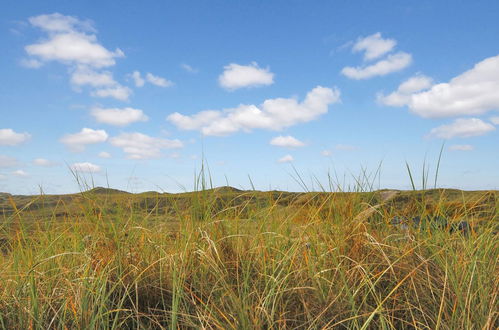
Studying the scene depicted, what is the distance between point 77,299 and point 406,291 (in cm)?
Result: 159

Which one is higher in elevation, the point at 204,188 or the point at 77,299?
the point at 204,188

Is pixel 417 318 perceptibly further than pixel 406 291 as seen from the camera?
No

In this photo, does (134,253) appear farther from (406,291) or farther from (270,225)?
(406,291)

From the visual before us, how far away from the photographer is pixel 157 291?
223cm

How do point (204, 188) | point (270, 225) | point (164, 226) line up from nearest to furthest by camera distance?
point (204, 188) → point (270, 225) → point (164, 226)

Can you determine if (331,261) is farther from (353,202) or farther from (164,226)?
(164,226)

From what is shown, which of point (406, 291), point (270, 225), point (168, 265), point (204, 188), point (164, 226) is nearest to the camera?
point (406, 291)

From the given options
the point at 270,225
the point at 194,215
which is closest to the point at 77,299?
Answer: the point at 194,215

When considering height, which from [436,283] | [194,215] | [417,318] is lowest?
[417,318]

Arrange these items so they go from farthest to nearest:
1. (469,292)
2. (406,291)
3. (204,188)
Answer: (204,188) < (406,291) < (469,292)

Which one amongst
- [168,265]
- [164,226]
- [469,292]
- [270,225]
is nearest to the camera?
[469,292]

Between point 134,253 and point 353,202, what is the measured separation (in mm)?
1314

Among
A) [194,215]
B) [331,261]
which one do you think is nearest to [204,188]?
[194,215]

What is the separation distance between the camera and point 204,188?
2471mm
